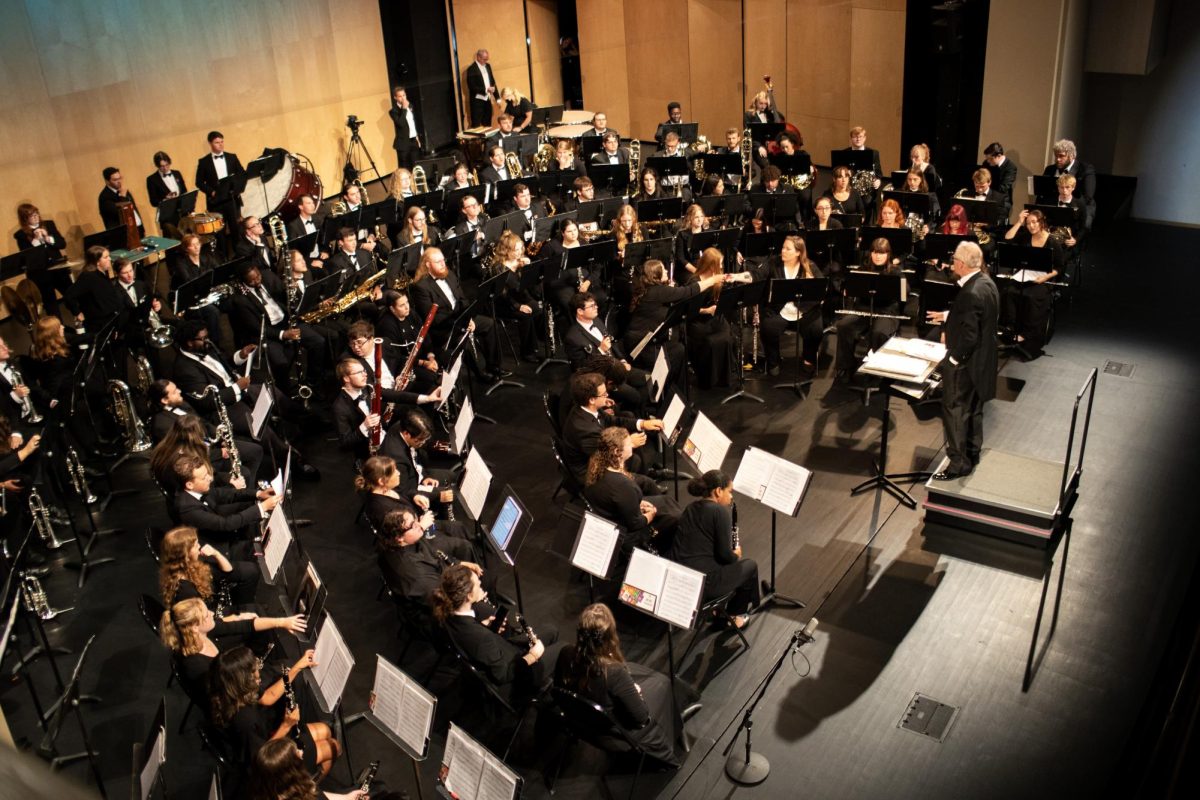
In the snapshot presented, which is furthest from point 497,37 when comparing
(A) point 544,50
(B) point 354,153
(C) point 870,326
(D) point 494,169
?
(C) point 870,326

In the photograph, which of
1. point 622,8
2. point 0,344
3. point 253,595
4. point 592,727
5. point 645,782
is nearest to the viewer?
point 592,727

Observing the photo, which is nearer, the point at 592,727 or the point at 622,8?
the point at 592,727

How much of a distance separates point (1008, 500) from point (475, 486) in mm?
3527

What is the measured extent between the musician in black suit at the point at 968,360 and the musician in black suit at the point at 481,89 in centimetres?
1092

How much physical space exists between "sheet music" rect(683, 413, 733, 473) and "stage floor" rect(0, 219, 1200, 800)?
0.98 meters

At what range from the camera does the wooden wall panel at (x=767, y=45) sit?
15727 millimetres

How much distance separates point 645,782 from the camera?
5277 mm

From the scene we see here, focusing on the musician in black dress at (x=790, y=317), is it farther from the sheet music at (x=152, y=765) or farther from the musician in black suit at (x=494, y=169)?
the sheet music at (x=152, y=765)

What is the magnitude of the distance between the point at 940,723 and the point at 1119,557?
2099mm

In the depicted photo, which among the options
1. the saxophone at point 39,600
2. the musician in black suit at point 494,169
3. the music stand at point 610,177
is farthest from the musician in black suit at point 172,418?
the music stand at point 610,177

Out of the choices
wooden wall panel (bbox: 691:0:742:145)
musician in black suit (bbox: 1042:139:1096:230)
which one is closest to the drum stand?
wooden wall panel (bbox: 691:0:742:145)

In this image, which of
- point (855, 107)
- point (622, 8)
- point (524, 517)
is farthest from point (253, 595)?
point (622, 8)

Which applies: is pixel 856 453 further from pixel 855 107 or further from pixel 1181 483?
pixel 855 107

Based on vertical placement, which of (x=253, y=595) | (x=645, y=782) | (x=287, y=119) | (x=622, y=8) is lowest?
(x=645, y=782)
